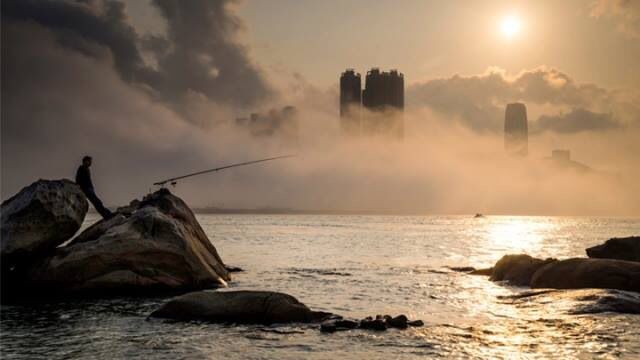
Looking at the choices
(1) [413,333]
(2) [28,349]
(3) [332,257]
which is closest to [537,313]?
(1) [413,333]

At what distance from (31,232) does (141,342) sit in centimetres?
958

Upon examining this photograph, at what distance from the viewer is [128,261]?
82.3ft

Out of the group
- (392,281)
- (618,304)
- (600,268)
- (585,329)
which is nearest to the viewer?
(585,329)

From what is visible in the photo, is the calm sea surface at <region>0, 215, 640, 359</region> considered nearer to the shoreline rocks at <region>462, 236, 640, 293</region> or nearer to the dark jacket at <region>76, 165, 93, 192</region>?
the shoreline rocks at <region>462, 236, 640, 293</region>

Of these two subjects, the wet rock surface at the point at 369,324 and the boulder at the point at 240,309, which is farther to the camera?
the boulder at the point at 240,309

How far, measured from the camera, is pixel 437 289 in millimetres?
30391

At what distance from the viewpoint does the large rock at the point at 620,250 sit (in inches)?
1277

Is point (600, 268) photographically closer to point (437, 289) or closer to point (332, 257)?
point (437, 289)

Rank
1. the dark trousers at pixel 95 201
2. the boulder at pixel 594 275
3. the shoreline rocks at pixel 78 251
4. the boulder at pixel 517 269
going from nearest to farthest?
1. the shoreline rocks at pixel 78 251
2. the boulder at pixel 594 275
3. the dark trousers at pixel 95 201
4. the boulder at pixel 517 269

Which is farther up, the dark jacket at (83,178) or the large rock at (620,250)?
the dark jacket at (83,178)

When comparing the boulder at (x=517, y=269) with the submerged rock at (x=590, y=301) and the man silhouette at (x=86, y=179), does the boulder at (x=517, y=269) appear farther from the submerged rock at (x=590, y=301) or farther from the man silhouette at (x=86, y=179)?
the man silhouette at (x=86, y=179)

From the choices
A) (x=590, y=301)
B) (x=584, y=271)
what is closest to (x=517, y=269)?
(x=584, y=271)

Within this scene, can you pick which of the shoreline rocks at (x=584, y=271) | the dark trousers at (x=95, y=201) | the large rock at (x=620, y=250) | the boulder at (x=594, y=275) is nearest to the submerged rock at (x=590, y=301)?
the boulder at (x=594, y=275)

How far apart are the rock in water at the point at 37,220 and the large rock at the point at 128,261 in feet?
2.65
